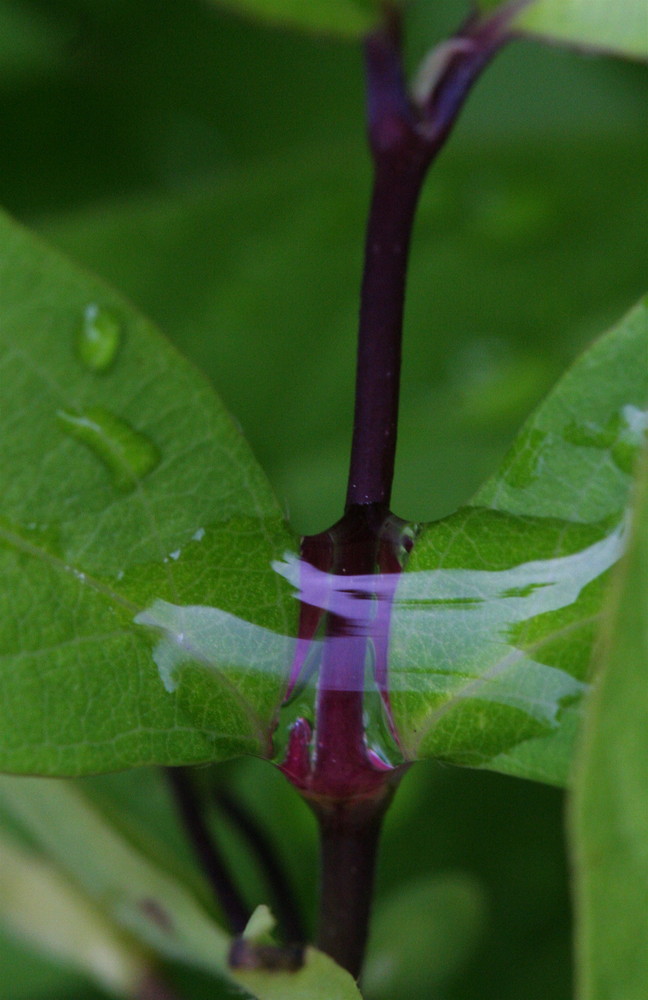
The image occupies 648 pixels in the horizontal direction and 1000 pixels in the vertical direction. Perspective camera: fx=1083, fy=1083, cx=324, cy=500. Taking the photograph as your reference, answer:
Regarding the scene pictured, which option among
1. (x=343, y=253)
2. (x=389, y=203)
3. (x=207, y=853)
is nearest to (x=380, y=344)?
(x=389, y=203)

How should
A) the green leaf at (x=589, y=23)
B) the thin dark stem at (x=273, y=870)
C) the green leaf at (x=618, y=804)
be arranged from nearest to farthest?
1. the green leaf at (x=618, y=804)
2. the green leaf at (x=589, y=23)
3. the thin dark stem at (x=273, y=870)

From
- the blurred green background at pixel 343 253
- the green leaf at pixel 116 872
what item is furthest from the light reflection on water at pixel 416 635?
the green leaf at pixel 116 872

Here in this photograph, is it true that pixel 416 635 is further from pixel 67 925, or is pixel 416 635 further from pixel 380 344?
pixel 67 925

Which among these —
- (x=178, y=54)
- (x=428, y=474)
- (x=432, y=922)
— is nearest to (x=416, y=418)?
(x=428, y=474)

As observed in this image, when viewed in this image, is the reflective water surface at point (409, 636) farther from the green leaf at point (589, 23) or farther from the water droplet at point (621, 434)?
the green leaf at point (589, 23)

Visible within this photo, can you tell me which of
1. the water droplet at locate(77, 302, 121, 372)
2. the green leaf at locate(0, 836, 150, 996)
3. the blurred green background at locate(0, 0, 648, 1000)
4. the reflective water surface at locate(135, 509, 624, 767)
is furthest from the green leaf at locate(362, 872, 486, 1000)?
the water droplet at locate(77, 302, 121, 372)
